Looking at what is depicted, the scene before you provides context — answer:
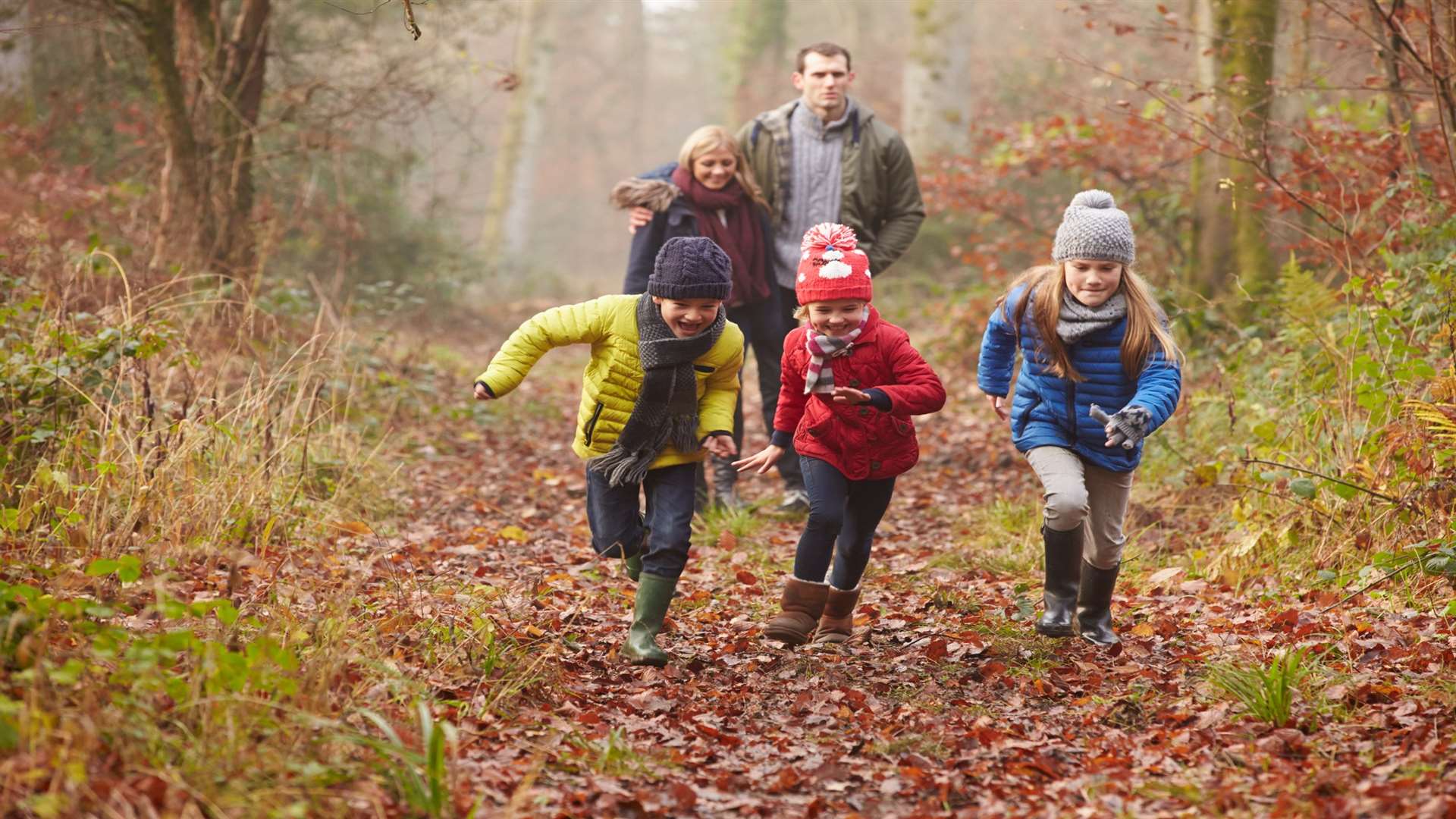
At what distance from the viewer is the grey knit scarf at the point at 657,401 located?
484cm

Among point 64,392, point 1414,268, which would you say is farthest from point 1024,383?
point 64,392

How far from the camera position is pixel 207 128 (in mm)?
9469

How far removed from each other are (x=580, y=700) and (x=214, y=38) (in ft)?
24.1

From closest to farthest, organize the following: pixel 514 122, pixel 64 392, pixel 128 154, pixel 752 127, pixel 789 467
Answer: pixel 64 392, pixel 752 127, pixel 789 467, pixel 128 154, pixel 514 122

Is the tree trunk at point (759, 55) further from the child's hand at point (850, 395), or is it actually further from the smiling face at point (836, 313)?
the child's hand at point (850, 395)

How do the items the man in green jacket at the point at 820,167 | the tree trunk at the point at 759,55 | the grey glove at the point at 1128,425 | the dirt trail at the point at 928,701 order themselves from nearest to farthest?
the dirt trail at the point at 928,701 < the grey glove at the point at 1128,425 < the man in green jacket at the point at 820,167 < the tree trunk at the point at 759,55

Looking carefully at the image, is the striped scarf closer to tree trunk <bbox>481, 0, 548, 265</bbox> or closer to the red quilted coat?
the red quilted coat

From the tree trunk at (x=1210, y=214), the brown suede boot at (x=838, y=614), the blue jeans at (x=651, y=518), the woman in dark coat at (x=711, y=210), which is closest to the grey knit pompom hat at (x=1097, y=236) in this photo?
A: the brown suede boot at (x=838, y=614)

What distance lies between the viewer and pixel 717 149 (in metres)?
6.83

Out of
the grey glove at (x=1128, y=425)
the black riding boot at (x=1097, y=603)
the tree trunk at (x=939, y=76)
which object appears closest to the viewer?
the grey glove at (x=1128, y=425)

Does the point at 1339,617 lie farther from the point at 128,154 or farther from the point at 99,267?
the point at 128,154

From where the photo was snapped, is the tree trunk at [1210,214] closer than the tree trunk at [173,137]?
Yes

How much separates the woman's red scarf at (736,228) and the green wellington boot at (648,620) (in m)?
2.44

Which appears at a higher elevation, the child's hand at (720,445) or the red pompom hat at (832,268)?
the red pompom hat at (832,268)
